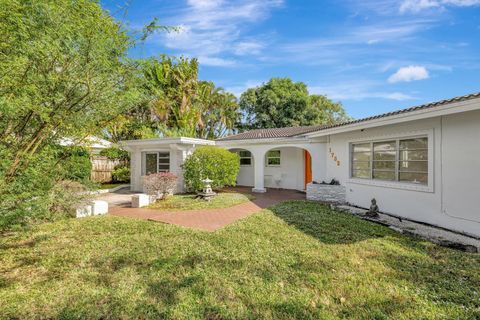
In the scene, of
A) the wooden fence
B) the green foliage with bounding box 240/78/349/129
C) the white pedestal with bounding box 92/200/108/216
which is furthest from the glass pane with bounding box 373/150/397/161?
the green foliage with bounding box 240/78/349/129

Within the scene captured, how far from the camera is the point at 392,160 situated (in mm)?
9500

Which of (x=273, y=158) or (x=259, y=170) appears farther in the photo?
(x=273, y=158)

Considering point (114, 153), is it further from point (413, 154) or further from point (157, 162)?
point (413, 154)

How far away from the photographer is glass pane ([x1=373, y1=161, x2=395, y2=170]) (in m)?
9.55

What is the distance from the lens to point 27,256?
5734mm

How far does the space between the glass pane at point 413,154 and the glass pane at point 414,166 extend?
15cm

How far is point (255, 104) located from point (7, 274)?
32.6 m

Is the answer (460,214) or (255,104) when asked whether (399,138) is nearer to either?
(460,214)

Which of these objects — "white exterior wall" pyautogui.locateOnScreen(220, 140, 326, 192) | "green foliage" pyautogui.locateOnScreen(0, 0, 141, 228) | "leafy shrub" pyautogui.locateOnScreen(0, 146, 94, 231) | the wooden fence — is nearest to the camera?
"green foliage" pyautogui.locateOnScreen(0, 0, 141, 228)

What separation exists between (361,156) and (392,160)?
1.68 metres

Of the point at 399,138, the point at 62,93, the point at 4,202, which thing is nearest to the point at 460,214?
the point at 399,138

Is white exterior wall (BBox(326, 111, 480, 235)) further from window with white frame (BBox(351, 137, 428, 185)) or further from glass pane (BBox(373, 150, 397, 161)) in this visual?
glass pane (BBox(373, 150, 397, 161))

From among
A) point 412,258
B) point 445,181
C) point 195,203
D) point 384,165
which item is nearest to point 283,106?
point 384,165

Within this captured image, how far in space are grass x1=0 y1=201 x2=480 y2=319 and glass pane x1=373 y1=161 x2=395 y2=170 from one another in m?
3.24
